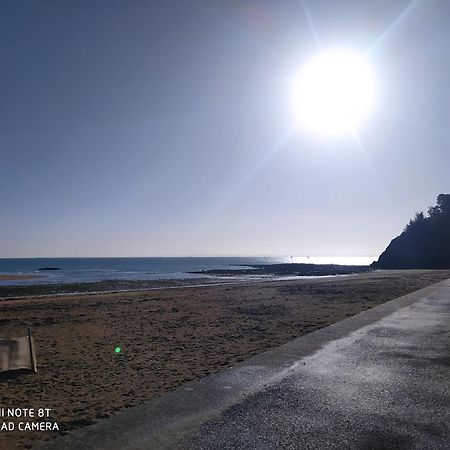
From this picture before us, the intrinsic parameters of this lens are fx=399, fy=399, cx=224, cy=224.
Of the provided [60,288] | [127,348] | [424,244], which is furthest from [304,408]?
[424,244]

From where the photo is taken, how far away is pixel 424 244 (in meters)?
103

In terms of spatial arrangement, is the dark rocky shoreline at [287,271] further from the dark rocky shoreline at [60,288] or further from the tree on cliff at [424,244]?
the dark rocky shoreline at [60,288]

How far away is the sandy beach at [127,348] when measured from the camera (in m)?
6.33

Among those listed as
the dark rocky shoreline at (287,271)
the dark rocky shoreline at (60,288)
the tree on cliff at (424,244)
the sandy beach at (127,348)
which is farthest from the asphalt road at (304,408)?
the tree on cliff at (424,244)

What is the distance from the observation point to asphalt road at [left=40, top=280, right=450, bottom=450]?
14.2ft

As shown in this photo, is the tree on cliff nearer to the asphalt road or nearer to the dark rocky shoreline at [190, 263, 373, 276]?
the dark rocky shoreline at [190, 263, 373, 276]

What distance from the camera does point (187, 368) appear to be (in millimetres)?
8203

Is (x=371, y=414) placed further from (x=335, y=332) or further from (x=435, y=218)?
(x=435, y=218)

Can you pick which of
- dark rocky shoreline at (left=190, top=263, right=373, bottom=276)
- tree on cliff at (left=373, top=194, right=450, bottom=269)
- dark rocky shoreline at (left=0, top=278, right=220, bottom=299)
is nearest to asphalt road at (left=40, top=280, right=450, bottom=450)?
dark rocky shoreline at (left=0, top=278, right=220, bottom=299)

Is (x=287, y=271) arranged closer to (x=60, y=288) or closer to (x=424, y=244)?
(x=424, y=244)

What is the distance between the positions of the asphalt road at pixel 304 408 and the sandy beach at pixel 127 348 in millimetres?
899

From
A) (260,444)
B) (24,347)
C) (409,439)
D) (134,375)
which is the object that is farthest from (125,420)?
(24,347)

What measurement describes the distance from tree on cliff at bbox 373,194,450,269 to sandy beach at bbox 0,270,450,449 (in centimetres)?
9046

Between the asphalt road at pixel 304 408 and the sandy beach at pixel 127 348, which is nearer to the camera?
the asphalt road at pixel 304 408
